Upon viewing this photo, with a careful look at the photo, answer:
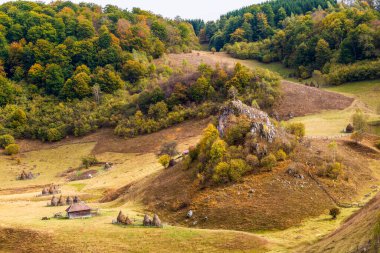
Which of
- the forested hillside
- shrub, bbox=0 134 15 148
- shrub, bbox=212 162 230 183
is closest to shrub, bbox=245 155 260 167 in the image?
shrub, bbox=212 162 230 183

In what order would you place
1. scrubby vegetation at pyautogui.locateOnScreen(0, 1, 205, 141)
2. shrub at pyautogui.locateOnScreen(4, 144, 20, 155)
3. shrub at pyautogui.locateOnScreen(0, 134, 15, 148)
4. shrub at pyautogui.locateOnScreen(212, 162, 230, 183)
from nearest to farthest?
shrub at pyautogui.locateOnScreen(212, 162, 230, 183)
shrub at pyautogui.locateOnScreen(4, 144, 20, 155)
shrub at pyautogui.locateOnScreen(0, 134, 15, 148)
scrubby vegetation at pyautogui.locateOnScreen(0, 1, 205, 141)

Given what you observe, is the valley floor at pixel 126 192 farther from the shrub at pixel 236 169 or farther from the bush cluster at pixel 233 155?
the shrub at pixel 236 169

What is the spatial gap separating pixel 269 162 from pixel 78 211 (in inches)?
782

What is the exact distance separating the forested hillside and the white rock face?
159 feet

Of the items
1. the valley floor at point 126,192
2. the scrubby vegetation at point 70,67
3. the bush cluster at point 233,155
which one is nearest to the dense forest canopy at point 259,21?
the scrubby vegetation at point 70,67

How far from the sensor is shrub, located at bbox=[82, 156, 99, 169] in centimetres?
8100

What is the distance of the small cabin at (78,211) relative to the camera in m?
45.7

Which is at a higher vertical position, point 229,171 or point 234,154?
point 234,154

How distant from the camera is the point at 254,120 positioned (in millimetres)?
55188

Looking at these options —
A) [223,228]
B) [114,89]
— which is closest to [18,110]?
[114,89]

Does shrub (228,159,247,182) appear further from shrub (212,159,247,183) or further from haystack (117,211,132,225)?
haystack (117,211,132,225)

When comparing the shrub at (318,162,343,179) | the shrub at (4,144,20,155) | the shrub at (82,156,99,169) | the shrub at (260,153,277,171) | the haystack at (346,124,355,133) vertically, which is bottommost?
the shrub at (82,156,99,169)

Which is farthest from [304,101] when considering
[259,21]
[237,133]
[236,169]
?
[259,21]

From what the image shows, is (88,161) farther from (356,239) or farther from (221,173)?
(356,239)
